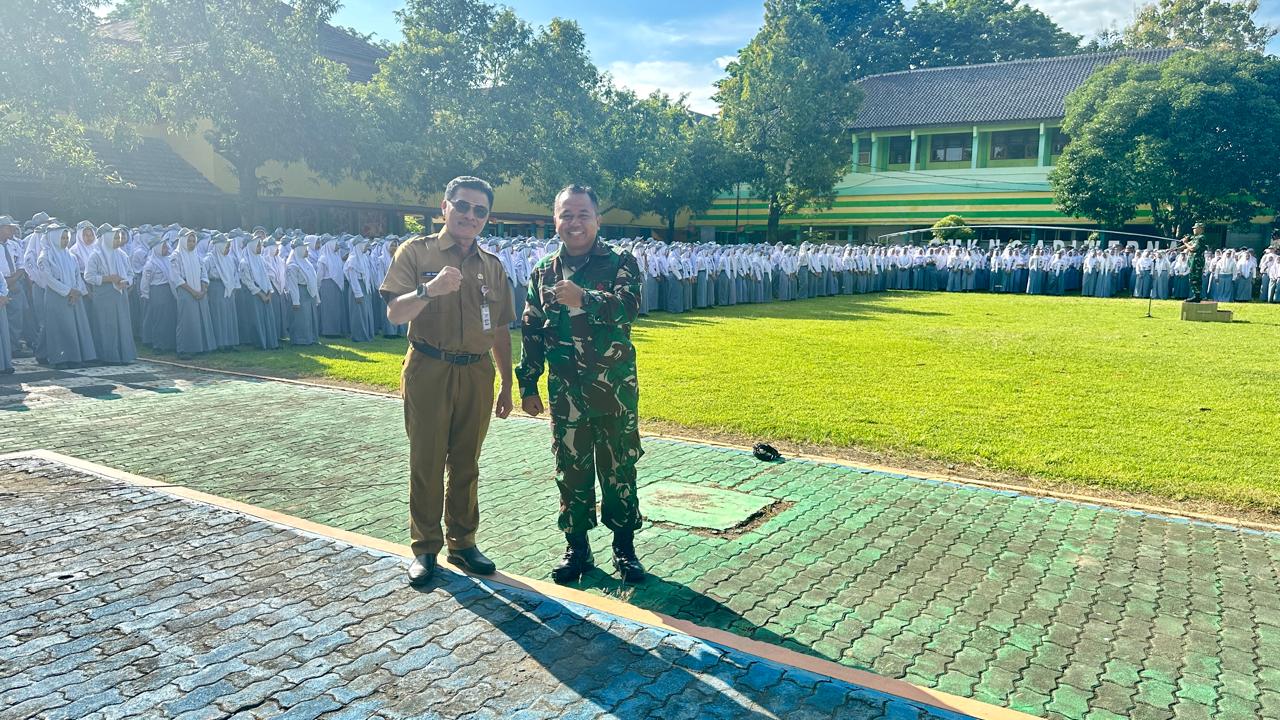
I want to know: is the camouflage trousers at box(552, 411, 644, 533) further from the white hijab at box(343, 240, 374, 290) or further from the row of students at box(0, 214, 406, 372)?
the white hijab at box(343, 240, 374, 290)

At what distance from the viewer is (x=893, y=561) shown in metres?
4.56

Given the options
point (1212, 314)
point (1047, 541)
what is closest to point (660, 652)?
point (1047, 541)

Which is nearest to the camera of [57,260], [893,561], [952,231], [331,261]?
[893,561]

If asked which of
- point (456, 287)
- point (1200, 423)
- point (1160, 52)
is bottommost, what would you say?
point (1200, 423)

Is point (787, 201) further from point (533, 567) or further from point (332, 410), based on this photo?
point (533, 567)

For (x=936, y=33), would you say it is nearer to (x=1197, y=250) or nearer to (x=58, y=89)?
(x=1197, y=250)

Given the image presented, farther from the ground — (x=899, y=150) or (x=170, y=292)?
(x=899, y=150)

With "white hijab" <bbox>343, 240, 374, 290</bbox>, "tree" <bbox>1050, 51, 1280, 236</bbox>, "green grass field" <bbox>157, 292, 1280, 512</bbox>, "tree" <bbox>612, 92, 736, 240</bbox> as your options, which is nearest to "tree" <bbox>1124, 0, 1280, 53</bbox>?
"tree" <bbox>1050, 51, 1280, 236</bbox>

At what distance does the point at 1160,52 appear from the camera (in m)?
37.9

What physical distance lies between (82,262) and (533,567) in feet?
34.0

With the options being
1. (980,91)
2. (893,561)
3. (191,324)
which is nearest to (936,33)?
(980,91)

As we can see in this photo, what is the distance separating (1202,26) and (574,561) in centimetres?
5186

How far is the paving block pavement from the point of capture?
300 cm

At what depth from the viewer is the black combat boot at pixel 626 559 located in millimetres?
4219
